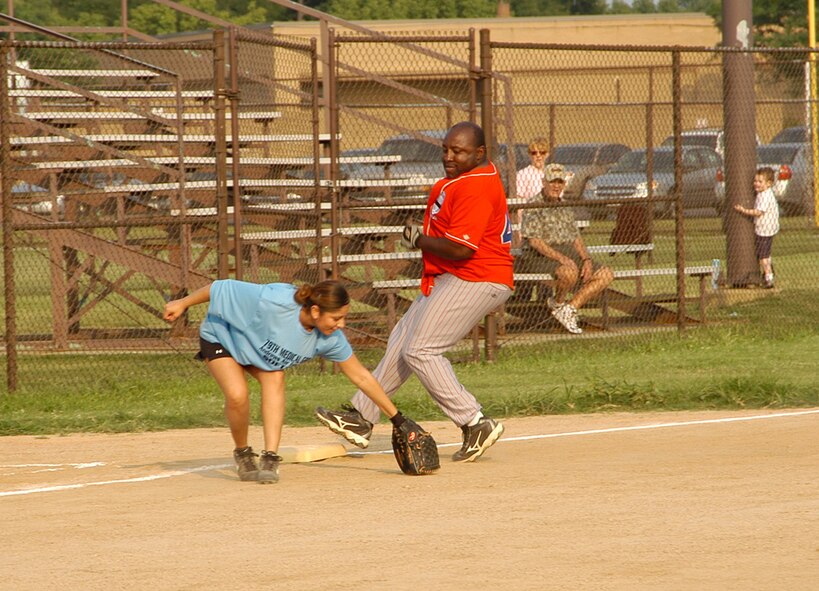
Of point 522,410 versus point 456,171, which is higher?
point 456,171

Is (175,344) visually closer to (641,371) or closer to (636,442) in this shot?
(641,371)

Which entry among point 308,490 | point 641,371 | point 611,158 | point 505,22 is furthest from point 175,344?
point 505,22

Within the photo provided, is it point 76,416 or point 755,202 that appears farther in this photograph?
point 755,202

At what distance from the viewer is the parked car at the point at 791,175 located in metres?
26.2

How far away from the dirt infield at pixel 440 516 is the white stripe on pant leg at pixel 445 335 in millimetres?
394

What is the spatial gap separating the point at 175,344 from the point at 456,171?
279 inches

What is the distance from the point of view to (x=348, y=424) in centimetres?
784

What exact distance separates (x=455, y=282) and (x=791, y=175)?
20400mm

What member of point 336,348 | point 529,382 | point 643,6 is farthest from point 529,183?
point 643,6

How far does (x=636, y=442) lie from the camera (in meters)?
8.64

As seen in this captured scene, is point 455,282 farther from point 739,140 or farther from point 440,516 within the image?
point 739,140


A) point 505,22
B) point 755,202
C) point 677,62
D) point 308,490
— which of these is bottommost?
point 308,490

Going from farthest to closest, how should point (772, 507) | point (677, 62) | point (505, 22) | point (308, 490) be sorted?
1. point (505, 22)
2. point (677, 62)
3. point (308, 490)
4. point (772, 507)

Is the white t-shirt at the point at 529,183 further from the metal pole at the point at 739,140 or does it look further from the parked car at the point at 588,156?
the parked car at the point at 588,156
